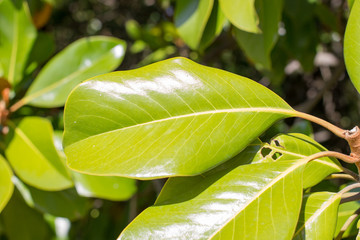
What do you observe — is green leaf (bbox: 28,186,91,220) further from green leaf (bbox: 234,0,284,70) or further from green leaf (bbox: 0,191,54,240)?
green leaf (bbox: 234,0,284,70)

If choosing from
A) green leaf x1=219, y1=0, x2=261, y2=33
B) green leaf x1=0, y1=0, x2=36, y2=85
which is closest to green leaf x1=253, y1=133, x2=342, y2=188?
green leaf x1=219, y1=0, x2=261, y2=33

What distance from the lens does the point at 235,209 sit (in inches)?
23.2

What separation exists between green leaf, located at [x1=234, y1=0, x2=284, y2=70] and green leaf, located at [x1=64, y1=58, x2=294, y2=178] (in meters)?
0.48

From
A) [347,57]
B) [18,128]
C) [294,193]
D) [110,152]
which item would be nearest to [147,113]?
[110,152]

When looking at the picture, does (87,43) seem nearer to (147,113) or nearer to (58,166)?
(58,166)

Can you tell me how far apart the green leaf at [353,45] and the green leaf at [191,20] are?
412 mm

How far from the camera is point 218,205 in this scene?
60cm

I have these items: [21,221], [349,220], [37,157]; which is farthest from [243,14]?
[21,221]

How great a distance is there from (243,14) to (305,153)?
34 cm

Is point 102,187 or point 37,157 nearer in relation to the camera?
point 37,157

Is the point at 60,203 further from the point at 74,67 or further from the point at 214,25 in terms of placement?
the point at 214,25

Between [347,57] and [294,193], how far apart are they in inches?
10.7

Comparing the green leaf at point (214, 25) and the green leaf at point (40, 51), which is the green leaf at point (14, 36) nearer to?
the green leaf at point (40, 51)

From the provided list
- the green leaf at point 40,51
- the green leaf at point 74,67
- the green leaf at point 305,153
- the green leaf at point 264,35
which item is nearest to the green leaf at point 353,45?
the green leaf at point 305,153
